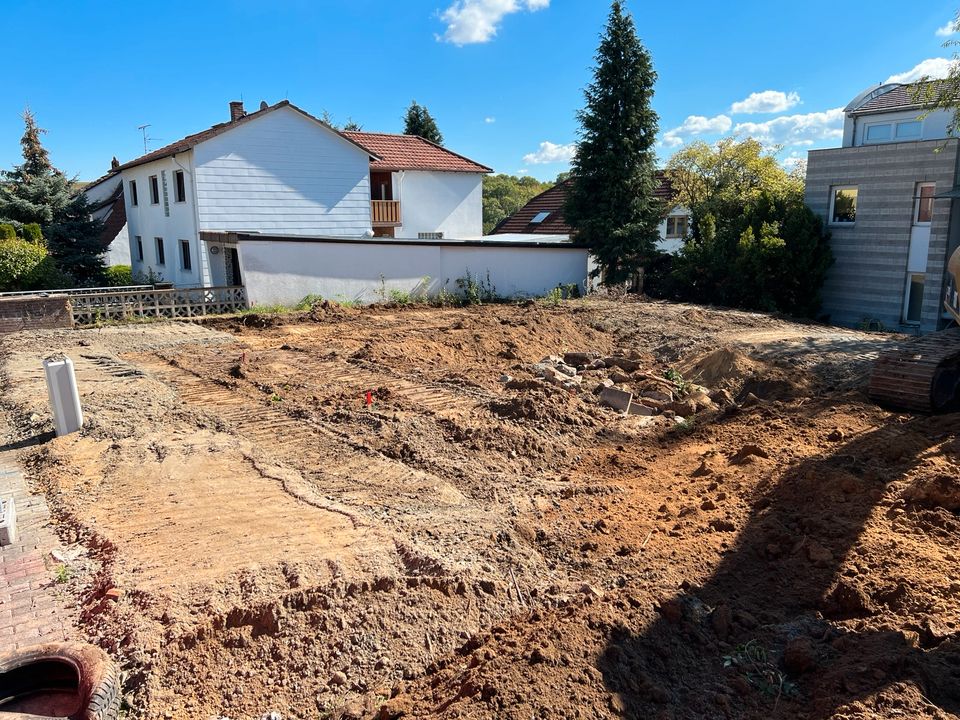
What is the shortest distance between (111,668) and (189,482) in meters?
3.38

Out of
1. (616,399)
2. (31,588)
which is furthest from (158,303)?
(31,588)

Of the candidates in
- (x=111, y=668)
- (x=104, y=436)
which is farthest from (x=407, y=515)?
(x=104, y=436)

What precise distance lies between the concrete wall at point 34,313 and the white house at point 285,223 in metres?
5.00

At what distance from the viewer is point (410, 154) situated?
32.0m

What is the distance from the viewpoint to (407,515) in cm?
713

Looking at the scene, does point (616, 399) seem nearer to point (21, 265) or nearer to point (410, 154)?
point (21, 265)

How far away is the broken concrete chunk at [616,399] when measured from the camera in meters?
11.6

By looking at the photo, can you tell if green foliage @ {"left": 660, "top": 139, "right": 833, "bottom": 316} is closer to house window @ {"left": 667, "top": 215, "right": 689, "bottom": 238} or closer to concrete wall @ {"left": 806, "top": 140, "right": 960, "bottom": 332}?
concrete wall @ {"left": 806, "top": 140, "right": 960, "bottom": 332}

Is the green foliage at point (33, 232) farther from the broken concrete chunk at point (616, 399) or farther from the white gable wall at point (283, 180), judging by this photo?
the broken concrete chunk at point (616, 399)

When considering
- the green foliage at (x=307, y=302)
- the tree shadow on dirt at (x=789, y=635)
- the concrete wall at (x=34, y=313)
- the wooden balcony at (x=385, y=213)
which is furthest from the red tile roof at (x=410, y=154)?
the tree shadow on dirt at (x=789, y=635)

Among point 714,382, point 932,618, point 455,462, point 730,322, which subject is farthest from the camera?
point 730,322

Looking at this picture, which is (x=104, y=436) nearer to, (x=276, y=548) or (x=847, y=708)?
(x=276, y=548)

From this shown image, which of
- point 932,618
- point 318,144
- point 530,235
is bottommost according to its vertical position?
point 932,618

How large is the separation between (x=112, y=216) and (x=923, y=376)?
36910mm
